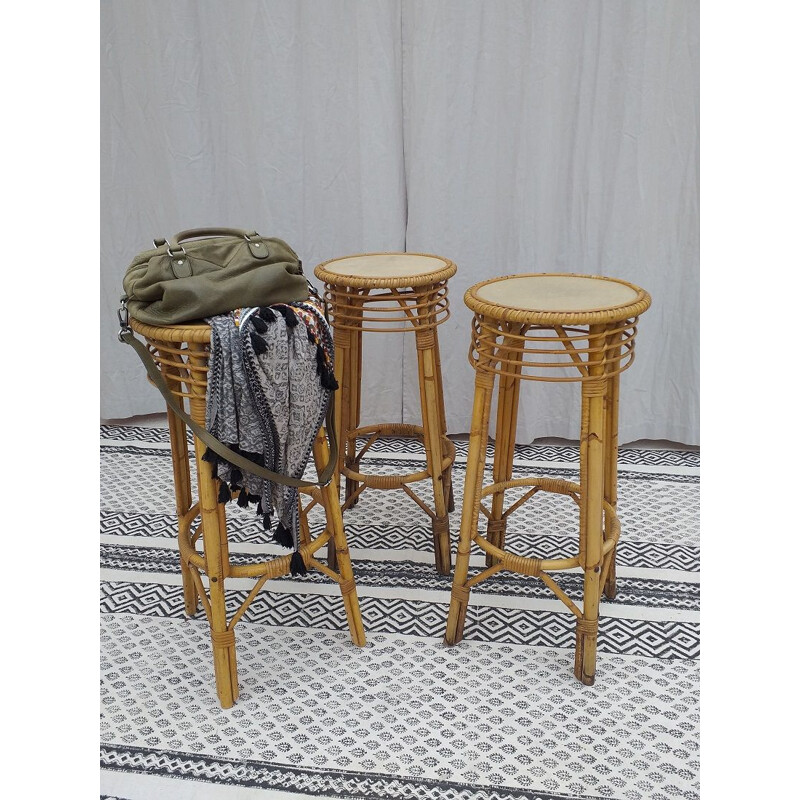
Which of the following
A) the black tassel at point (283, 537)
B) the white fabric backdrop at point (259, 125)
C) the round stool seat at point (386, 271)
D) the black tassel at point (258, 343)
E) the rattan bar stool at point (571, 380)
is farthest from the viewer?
the white fabric backdrop at point (259, 125)

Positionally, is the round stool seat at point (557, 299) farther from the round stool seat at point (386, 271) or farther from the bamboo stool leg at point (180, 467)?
the bamboo stool leg at point (180, 467)

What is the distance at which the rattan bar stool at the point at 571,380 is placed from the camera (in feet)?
5.88

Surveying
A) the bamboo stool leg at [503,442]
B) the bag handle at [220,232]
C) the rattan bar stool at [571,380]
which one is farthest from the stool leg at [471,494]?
the bag handle at [220,232]

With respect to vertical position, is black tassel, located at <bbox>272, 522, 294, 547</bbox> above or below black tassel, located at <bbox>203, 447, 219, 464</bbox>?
below

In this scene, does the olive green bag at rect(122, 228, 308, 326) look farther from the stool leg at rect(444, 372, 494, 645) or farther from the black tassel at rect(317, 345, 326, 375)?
the stool leg at rect(444, 372, 494, 645)

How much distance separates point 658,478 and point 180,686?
170 cm

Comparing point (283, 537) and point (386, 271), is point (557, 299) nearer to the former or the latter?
point (386, 271)

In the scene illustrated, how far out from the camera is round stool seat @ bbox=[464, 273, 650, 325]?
1.76m

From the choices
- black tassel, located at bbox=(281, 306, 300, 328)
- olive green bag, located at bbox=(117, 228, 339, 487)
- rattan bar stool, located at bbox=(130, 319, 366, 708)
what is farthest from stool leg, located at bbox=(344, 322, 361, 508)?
black tassel, located at bbox=(281, 306, 300, 328)

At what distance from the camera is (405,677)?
197 cm

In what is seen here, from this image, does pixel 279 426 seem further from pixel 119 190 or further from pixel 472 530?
pixel 119 190

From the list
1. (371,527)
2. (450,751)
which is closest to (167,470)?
(371,527)

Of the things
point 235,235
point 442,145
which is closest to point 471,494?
point 235,235

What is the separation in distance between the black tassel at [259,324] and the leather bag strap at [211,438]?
9.2 inches
